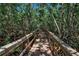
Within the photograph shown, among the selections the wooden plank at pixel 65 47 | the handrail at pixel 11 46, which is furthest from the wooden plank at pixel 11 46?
the wooden plank at pixel 65 47

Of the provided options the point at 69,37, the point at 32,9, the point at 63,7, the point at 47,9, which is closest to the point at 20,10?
the point at 32,9

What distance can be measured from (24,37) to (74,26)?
0.45 metres

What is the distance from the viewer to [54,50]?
173cm

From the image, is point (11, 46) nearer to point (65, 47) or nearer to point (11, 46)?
point (11, 46)

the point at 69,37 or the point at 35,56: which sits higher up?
the point at 69,37

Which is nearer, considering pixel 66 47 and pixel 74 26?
pixel 66 47

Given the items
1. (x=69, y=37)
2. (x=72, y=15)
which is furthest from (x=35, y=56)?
(x=72, y=15)

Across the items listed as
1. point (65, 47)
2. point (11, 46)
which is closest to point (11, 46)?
point (11, 46)

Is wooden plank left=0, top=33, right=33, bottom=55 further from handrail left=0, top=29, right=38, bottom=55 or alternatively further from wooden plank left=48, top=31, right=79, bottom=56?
wooden plank left=48, top=31, right=79, bottom=56

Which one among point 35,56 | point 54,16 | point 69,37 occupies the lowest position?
point 35,56

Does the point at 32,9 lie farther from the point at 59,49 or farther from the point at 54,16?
the point at 59,49

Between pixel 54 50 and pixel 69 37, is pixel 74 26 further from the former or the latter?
pixel 54 50

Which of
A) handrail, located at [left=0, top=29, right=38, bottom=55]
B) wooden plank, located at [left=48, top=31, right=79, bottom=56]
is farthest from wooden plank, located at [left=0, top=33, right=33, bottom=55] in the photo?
wooden plank, located at [left=48, top=31, right=79, bottom=56]

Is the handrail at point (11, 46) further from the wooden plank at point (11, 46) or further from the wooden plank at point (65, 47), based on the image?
the wooden plank at point (65, 47)
